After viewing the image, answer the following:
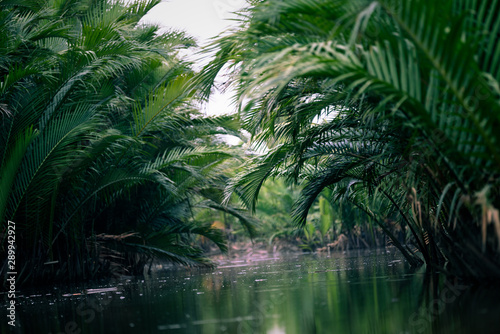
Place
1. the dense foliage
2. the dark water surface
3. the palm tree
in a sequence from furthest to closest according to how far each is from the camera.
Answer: the dense foliage < the palm tree < the dark water surface

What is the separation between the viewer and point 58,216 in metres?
8.78

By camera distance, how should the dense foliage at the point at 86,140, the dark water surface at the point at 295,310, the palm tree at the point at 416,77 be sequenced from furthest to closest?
the dense foliage at the point at 86,140 → the palm tree at the point at 416,77 → the dark water surface at the point at 295,310

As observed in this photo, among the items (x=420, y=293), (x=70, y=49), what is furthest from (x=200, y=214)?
(x=420, y=293)

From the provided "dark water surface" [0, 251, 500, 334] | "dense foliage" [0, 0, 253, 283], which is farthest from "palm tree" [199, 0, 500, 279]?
"dense foliage" [0, 0, 253, 283]

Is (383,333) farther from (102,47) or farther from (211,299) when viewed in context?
(102,47)

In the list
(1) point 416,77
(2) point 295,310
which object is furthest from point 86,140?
(1) point 416,77

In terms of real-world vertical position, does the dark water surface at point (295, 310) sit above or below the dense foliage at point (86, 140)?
below

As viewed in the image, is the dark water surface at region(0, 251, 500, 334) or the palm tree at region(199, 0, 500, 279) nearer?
the dark water surface at region(0, 251, 500, 334)

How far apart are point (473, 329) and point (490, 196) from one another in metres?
1.21

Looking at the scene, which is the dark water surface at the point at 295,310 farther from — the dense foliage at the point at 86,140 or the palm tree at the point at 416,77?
the dense foliage at the point at 86,140

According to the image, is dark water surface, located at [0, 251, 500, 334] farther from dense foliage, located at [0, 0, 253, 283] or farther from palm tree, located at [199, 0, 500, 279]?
dense foliage, located at [0, 0, 253, 283]

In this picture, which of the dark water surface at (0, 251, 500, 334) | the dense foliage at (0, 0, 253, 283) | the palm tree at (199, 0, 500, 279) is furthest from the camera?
the dense foliage at (0, 0, 253, 283)

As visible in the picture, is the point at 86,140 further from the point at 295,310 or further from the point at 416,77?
the point at 416,77

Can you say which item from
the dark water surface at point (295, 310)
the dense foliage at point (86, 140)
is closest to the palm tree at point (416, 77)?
the dark water surface at point (295, 310)
